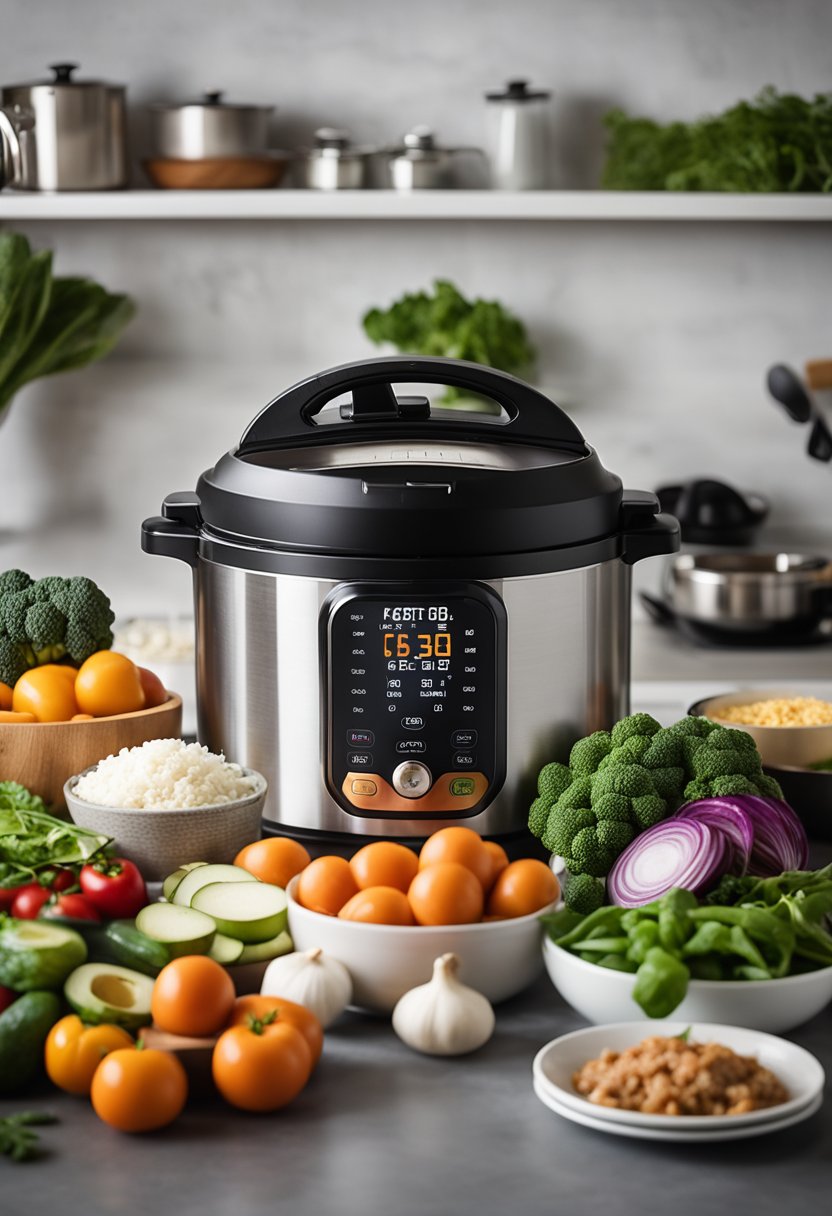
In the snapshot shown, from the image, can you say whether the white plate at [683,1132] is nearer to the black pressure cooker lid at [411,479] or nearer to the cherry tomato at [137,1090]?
the cherry tomato at [137,1090]

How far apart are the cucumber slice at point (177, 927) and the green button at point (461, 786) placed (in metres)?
0.26

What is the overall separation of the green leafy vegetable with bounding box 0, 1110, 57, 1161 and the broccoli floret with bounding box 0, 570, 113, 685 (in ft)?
1.59

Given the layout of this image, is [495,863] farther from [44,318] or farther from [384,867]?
[44,318]

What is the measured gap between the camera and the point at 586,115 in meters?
2.96

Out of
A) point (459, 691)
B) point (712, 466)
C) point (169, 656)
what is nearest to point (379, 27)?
point (712, 466)

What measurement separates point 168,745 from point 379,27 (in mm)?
2192

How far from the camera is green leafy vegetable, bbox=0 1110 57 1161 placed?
2.68 feet

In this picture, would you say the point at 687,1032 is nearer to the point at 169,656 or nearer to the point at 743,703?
the point at 743,703

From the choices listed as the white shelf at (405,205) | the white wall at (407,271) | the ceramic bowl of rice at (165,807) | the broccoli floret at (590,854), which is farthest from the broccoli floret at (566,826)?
the white wall at (407,271)

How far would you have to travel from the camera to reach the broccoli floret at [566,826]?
1.07m

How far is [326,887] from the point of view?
98cm

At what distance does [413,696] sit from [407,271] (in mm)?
2032

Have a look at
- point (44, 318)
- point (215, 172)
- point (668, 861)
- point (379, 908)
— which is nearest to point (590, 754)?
point (668, 861)

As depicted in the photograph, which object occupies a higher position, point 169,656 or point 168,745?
point 168,745
